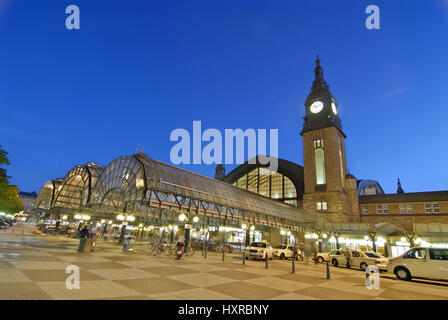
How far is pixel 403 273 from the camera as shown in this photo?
54.1 feet

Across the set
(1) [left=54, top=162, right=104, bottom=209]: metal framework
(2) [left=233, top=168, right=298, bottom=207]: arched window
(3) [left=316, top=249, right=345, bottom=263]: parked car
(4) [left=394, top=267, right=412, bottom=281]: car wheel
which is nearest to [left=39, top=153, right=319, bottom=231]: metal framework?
(1) [left=54, top=162, right=104, bottom=209]: metal framework

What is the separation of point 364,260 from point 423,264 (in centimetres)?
753

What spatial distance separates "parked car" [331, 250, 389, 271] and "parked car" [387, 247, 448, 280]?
4887mm

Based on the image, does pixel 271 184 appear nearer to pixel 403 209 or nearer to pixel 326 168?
pixel 326 168

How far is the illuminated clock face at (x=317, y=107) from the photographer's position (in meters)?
60.4

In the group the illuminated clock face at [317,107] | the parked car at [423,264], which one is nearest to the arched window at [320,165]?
the illuminated clock face at [317,107]

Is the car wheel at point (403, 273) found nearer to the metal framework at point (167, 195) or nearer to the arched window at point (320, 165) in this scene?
the metal framework at point (167, 195)

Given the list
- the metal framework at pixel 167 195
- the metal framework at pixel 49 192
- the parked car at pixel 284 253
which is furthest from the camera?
the metal framework at pixel 49 192

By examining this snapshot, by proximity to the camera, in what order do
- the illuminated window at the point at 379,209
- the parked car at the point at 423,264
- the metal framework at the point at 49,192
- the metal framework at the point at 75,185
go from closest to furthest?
1. the parked car at the point at 423,264
2. the metal framework at the point at 75,185
3. the metal framework at the point at 49,192
4. the illuminated window at the point at 379,209

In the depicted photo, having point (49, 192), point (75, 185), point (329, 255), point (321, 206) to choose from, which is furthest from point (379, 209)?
point (49, 192)

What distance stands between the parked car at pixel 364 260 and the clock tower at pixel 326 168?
2742cm
